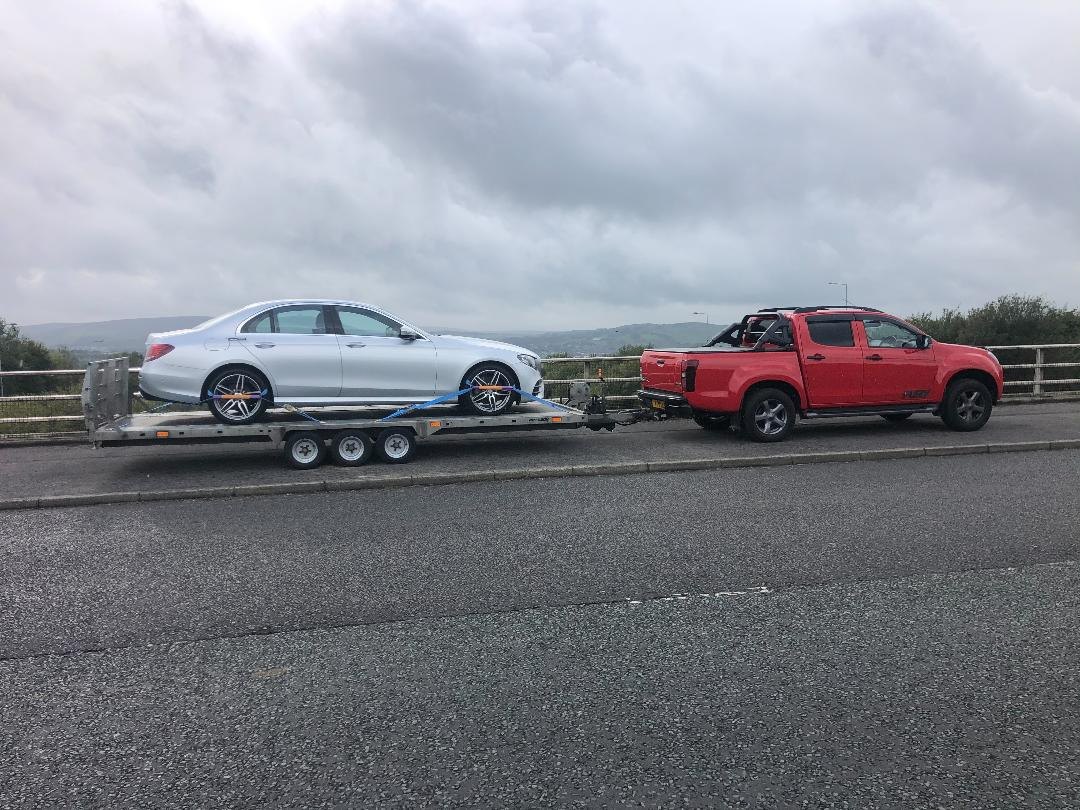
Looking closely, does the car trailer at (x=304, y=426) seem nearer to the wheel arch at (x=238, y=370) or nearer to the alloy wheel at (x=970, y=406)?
the wheel arch at (x=238, y=370)

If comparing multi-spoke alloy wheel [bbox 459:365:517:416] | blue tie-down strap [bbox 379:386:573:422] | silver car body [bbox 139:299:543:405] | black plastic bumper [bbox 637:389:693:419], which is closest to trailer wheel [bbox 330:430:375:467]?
blue tie-down strap [bbox 379:386:573:422]

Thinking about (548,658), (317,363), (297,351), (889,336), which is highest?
(889,336)

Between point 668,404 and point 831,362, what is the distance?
2508 millimetres

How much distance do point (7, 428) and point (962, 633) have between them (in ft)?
48.7

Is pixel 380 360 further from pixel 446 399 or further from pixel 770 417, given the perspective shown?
pixel 770 417

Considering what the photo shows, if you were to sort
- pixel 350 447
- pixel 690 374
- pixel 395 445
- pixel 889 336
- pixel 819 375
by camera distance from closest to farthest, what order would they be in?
pixel 350 447
pixel 395 445
pixel 690 374
pixel 819 375
pixel 889 336

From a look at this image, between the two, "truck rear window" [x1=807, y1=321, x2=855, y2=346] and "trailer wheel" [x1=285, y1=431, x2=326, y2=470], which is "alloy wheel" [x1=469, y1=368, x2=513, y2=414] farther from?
"truck rear window" [x1=807, y1=321, x2=855, y2=346]

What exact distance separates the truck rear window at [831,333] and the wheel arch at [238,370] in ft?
25.1

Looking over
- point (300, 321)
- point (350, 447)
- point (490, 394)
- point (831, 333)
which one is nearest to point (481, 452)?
point (490, 394)

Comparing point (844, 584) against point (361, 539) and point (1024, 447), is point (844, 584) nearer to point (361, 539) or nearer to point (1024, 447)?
point (361, 539)

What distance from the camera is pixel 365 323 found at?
10242 millimetres

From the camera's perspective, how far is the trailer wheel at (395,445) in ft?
33.0

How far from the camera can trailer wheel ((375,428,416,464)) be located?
1007 centimetres

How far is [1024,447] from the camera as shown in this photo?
10.9m
